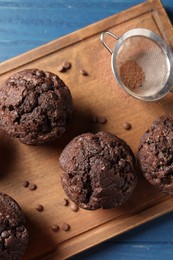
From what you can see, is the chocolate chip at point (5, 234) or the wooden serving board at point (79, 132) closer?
the chocolate chip at point (5, 234)

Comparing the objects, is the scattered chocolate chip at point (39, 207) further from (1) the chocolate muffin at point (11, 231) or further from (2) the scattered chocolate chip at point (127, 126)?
(2) the scattered chocolate chip at point (127, 126)

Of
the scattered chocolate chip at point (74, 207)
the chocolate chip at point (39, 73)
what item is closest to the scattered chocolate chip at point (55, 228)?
the scattered chocolate chip at point (74, 207)

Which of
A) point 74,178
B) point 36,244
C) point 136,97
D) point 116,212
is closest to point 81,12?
point 136,97

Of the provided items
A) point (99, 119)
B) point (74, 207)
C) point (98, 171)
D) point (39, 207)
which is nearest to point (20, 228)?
point (39, 207)

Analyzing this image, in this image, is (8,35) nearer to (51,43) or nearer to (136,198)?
(51,43)

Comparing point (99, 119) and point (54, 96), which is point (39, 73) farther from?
point (99, 119)
